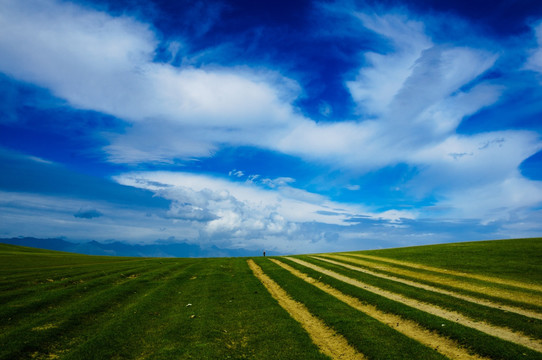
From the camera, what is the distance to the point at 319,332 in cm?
1486

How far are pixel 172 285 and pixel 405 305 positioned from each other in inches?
810

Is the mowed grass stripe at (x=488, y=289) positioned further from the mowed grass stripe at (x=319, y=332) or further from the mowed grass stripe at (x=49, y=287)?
the mowed grass stripe at (x=49, y=287)

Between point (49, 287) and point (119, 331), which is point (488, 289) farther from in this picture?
point (49, 287)

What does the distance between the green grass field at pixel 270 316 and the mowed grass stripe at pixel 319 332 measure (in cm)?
9

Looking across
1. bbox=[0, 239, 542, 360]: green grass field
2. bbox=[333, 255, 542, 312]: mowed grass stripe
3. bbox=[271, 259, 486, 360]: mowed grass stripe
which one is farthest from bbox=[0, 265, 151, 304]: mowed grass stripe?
bbox=[333, 255, 542, 312]: mowed grass stripe

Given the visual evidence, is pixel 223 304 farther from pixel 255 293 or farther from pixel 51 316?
pixel 51 316

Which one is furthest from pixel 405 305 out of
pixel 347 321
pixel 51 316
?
pixel 51 316

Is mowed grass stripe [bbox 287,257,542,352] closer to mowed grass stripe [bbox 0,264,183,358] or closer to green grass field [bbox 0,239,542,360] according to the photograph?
green grass field [bbox 0,239,542,360]

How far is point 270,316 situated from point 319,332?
3.57 meters

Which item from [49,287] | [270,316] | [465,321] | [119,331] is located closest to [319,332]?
[270,316]

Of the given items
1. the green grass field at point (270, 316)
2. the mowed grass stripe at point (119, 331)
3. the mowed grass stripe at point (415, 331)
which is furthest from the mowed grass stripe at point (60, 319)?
the mowed grass stripe at point (415, 331)

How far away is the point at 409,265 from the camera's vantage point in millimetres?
37719

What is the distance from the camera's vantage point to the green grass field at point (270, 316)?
12.4 meters

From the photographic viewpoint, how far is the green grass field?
12.4 metres
